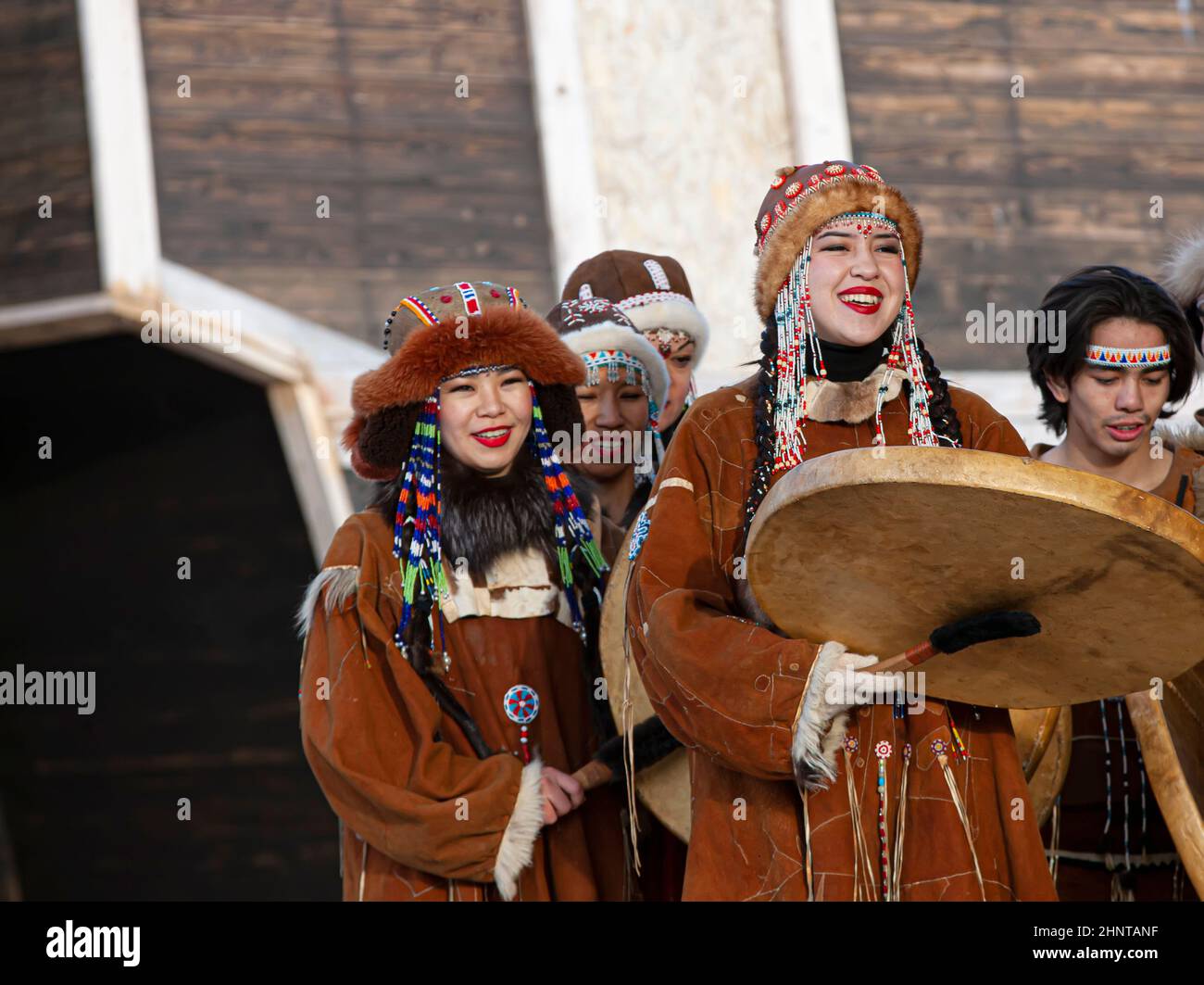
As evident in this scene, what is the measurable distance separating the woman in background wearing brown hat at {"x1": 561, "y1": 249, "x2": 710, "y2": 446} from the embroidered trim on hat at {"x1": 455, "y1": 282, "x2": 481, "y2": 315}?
821 millimetres

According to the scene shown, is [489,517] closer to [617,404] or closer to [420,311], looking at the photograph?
[420,311]

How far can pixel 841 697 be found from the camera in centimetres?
235

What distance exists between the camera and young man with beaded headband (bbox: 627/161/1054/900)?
7.89ft

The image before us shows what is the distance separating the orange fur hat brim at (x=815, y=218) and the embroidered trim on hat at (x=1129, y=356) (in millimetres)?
593

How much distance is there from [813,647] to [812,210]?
802 millimetres

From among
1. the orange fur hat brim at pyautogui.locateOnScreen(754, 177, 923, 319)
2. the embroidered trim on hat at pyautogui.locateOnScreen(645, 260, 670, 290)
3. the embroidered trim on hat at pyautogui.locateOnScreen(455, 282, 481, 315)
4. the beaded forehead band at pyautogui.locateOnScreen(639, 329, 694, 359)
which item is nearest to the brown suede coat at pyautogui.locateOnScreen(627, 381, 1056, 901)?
the orange fur hat brim at pyautogui.locateOnScreen(754, 177, 923, 319)

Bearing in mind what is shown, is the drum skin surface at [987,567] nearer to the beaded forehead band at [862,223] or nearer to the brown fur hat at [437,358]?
the beaded forehead band at [862,223]

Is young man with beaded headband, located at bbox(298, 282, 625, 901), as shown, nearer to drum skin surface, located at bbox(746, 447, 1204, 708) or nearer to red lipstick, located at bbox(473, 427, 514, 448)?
red lipstick, located at bbox(473, 427, 514, 448)

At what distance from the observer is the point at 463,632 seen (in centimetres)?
318

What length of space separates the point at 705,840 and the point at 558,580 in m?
0.81

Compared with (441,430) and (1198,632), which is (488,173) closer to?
(441,430)

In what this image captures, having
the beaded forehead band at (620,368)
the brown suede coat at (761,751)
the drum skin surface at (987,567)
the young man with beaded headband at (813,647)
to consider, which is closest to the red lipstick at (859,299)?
the young man with beaded headband at (813,647)
